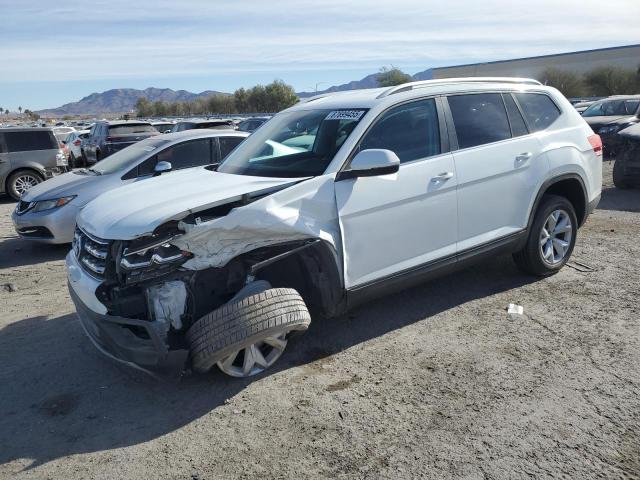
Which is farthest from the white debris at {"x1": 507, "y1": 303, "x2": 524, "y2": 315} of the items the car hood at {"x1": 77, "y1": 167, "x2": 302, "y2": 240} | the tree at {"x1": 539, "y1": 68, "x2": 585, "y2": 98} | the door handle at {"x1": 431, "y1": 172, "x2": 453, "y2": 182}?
the tree at {"x1": 539, "y1": 68, "x2": 585, "y2": 98}

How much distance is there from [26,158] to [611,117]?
15301 mm

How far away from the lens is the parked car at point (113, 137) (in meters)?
16.3

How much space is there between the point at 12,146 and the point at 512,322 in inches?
479

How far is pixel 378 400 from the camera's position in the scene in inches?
140

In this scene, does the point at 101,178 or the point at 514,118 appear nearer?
the point at 514,118

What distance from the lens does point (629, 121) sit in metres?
14.7

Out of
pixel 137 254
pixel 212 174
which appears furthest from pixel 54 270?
pixel 137 254

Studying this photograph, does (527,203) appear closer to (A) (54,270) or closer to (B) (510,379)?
(B) (510,379)

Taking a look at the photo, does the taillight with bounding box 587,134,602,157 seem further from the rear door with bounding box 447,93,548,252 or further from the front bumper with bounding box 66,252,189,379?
the front bumper with bounding box 66,252,189,379

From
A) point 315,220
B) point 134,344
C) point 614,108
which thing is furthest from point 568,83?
point 134,344

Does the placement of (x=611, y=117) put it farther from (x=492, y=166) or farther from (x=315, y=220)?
(x=315, y=220)

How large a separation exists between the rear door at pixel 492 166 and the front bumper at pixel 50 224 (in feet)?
17.3

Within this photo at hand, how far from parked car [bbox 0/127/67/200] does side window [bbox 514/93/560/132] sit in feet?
37.4

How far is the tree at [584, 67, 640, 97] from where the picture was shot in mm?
49531
